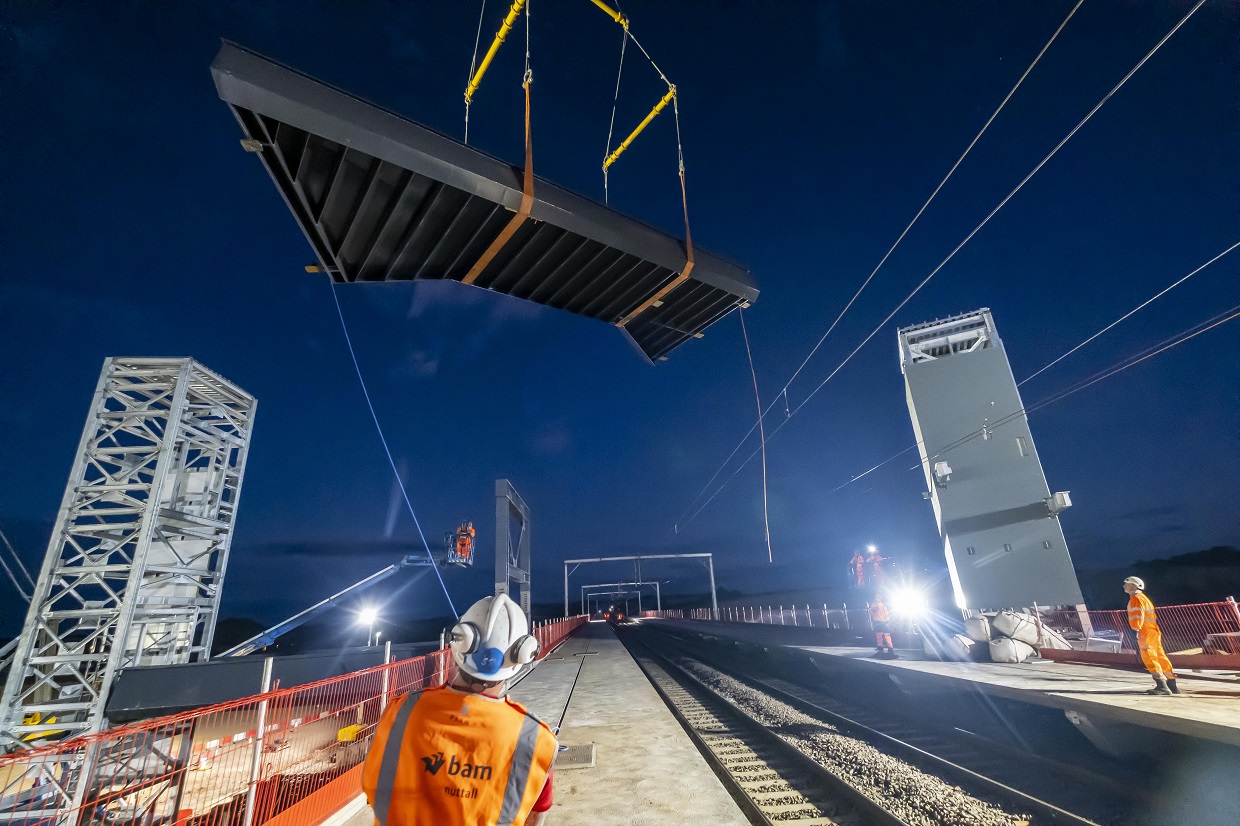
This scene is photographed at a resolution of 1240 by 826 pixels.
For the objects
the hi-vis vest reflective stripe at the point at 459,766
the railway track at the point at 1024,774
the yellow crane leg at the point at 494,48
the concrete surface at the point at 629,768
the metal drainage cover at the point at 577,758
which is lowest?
the railway track at the point at 1024,774

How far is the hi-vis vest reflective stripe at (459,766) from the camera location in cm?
205

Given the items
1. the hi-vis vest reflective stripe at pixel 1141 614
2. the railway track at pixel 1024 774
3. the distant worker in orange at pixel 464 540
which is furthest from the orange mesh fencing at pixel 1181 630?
the distant worker in orange at pixel 464 540

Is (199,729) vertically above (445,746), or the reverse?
(445,746)

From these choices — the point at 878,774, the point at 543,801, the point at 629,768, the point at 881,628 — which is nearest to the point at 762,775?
the point at 878,774

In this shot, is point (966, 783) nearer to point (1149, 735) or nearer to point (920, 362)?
point (1149, 735)

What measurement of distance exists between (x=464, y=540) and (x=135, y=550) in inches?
468

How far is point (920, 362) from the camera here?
27.3 m

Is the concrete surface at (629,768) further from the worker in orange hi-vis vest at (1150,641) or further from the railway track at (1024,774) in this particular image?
the worker in orange hi-vis vest at (1150,641)

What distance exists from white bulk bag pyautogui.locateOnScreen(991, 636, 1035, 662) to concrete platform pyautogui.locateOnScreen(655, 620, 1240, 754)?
10.3 inches

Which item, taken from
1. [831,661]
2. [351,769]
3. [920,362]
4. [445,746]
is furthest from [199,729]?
[920,362]

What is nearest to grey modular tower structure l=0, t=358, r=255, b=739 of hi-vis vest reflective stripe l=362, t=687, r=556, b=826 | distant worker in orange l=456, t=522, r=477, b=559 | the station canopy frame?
distant worker in orange l=456, t=522, r=477, b=559

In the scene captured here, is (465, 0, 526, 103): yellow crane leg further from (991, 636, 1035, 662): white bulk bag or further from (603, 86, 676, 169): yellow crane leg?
(991, 636, 1035, 662): white bulk bag

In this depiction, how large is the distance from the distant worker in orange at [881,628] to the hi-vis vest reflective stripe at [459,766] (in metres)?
15.4

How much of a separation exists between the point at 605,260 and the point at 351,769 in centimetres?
752
